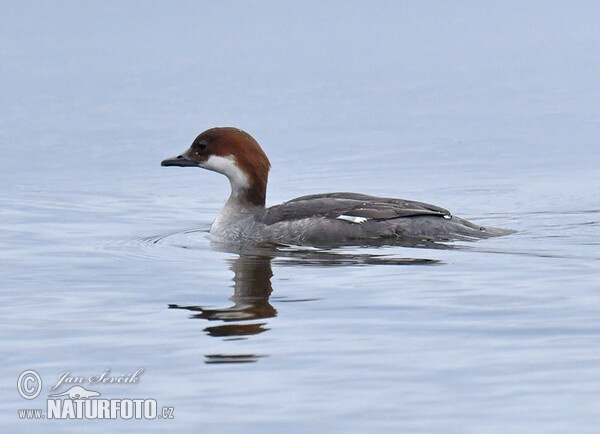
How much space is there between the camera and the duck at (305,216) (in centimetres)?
1309

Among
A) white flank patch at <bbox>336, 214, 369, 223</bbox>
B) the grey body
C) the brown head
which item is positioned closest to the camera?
the grey body

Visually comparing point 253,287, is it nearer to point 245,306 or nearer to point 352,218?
point 245,306

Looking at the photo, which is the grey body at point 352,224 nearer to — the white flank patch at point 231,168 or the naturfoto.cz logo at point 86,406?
the white flank patch at point 231,168

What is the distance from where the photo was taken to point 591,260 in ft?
37.7

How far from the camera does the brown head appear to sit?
1423 centimetres

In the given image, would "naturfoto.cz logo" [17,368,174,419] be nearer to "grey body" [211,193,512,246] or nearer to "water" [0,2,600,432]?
"water" [0,2,600,432]

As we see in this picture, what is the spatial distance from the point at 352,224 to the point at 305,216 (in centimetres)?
50

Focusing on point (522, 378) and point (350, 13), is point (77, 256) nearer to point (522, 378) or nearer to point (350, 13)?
point (522, 378)

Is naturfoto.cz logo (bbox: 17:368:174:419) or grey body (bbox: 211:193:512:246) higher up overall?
grey body (bbox: 211:193:512:246)

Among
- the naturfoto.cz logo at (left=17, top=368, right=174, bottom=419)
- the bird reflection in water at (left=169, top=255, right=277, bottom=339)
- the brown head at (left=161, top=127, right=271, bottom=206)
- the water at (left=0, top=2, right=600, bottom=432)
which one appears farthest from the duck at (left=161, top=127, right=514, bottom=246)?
the naturfoto.cz logo at (left=17, top=368, right=174, bottom=419)

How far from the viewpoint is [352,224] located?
1326cm

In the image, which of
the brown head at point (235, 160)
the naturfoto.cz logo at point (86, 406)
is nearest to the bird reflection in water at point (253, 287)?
the naturfoto.cz logo at point (86, 406)

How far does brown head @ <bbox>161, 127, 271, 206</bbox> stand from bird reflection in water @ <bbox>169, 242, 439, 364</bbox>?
1.28m

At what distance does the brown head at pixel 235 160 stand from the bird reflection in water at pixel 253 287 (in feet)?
4.19
